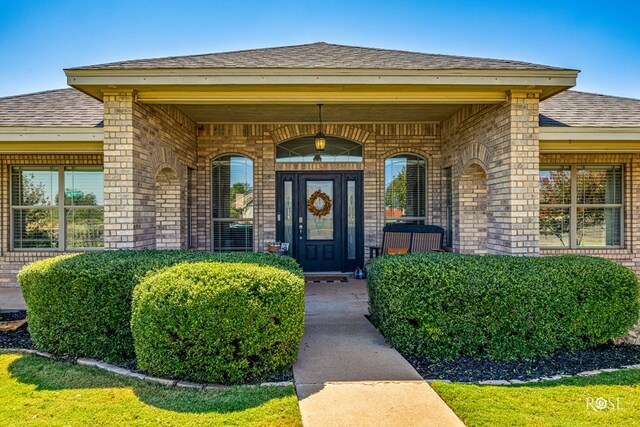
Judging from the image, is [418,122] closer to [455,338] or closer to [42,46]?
[455,338]

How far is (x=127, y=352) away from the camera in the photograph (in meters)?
3.80

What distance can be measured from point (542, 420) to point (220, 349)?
2.39m

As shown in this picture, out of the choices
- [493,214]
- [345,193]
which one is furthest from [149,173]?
[493,214]

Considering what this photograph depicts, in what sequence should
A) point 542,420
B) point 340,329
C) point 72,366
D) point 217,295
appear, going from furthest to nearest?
point 340,329
point 72,366
point 217,295
point 542,420

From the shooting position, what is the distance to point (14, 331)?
4652 mm

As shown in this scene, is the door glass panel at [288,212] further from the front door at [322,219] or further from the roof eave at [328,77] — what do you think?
the roof eave at [328,77]

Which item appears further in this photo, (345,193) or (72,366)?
(345,193)

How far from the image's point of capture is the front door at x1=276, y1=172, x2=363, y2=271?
8.21m

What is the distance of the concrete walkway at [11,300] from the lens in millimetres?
5758

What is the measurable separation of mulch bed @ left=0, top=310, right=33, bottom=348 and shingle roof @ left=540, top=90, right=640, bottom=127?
7380 millimetres

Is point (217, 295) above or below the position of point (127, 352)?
above

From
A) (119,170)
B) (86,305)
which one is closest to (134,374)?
(86,305)

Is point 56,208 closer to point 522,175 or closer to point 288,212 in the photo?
point 288,212

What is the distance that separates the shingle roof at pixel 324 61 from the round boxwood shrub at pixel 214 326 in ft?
9.62
